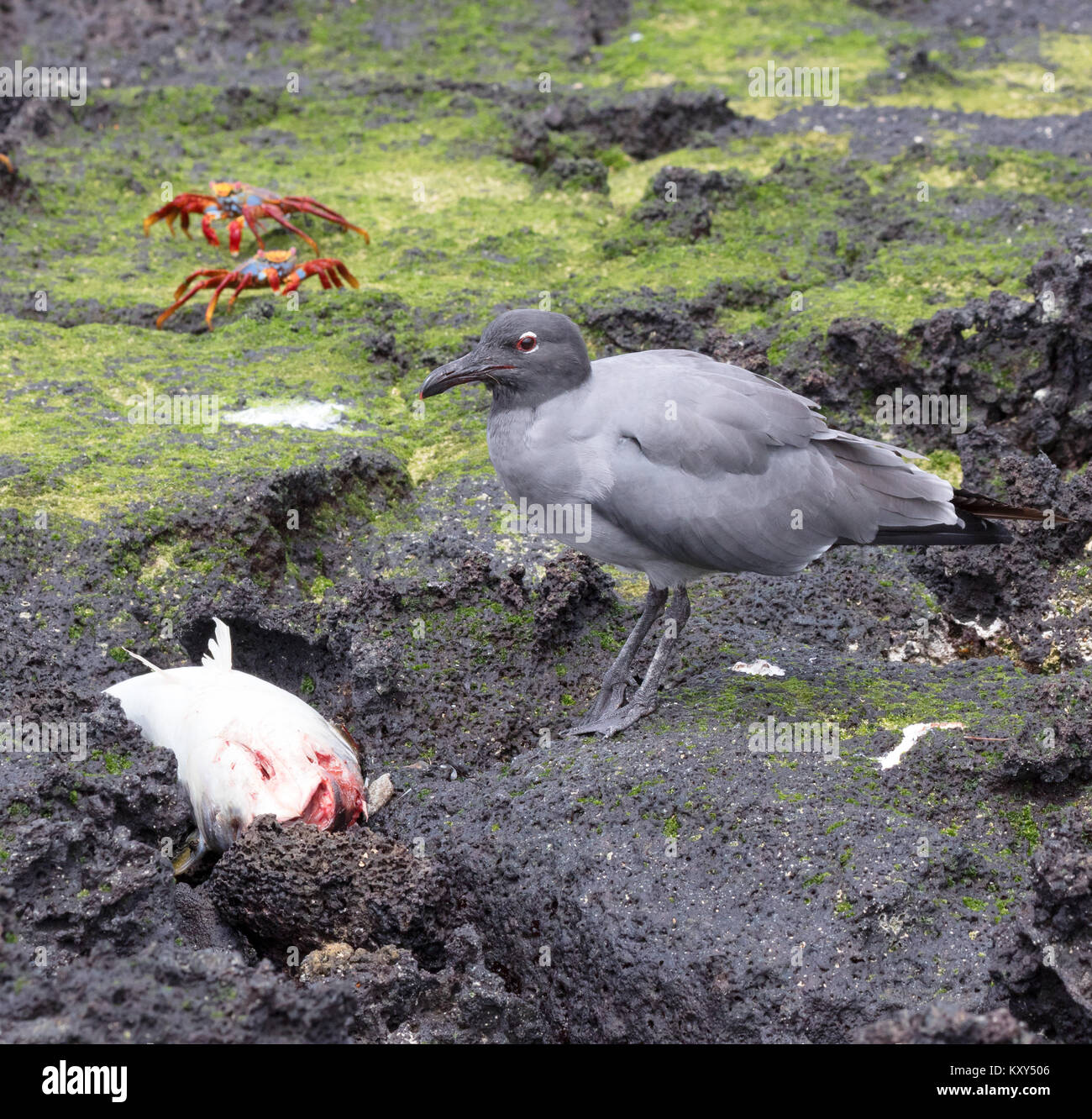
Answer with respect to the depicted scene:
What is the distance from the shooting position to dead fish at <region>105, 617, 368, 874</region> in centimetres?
382

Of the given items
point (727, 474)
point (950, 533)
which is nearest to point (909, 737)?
point (950, 533)

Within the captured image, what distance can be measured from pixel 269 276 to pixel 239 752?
13.1 feet

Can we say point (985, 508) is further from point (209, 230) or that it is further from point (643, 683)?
point (209, 230)

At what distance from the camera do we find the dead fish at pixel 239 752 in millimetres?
3816

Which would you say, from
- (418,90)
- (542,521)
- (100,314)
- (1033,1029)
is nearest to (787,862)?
(1033,1029)

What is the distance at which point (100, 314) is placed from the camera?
22.2ft

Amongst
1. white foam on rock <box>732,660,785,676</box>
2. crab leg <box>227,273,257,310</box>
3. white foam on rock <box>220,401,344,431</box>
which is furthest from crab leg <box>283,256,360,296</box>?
white foam on rock <box>732,660,785,676</box>

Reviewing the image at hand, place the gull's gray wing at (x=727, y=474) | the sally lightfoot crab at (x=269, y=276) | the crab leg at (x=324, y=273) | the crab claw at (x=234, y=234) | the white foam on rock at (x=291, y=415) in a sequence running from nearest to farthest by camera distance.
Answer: the gull's gray wing at (x=727, y=474) < the white foam on rock at (x=291, y=415) < the sally lightfoot crab at (x=269, y=276) < the crab leg at (x=324, y=273) < the crab claw at (x=234, y=234)

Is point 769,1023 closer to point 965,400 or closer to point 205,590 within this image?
point 205,590

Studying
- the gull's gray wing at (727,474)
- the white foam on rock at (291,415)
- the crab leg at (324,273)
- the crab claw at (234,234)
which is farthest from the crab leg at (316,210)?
the gull's gray wing at (727,474)

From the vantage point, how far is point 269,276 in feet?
23.3

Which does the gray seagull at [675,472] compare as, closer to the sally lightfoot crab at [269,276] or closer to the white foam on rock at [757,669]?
the white foam on rock at [757,669]

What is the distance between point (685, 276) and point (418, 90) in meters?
4.00

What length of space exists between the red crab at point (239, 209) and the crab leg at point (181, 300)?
911mm
